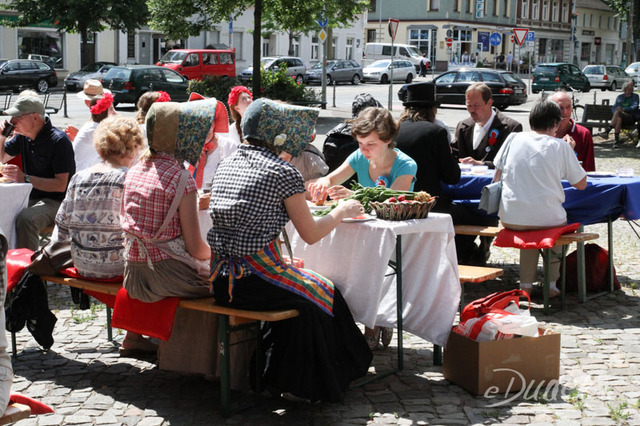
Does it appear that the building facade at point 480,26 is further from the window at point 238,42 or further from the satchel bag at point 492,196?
the satchel bag at point 492,196

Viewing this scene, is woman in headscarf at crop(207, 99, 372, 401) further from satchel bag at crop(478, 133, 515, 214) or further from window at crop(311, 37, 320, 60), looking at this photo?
window at crop(311, 37, 320, 60)

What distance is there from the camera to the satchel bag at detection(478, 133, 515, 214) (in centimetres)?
701

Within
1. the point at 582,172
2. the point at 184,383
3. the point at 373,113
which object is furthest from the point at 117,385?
the point at 582,172

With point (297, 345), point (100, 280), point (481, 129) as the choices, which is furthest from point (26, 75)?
point (297, 345)

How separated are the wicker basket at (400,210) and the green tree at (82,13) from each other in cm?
3636

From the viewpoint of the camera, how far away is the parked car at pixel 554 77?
4178 cm

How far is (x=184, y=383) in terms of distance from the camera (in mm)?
5309

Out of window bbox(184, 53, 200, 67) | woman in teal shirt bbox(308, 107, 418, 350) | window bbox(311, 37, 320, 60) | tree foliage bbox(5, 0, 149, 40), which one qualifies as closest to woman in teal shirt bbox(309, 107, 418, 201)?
woman in teal shirt bbox(308, 107, 418, 350)

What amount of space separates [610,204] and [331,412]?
141 inches

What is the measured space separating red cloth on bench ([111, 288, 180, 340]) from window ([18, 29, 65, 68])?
43.9 m

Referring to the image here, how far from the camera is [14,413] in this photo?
3.32 meters

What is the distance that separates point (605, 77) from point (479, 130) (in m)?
43.0

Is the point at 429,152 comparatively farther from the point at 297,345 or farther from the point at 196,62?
the point at 196,62

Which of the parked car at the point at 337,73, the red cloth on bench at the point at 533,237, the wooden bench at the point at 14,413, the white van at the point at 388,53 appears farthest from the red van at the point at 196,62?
the wooden bench at the point at 14,413
